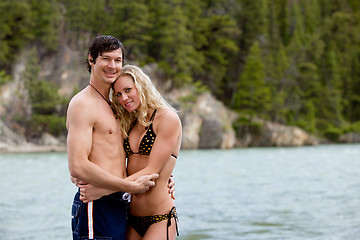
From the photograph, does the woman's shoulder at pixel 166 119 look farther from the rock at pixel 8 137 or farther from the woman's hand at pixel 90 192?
the rock at pixel 8 137

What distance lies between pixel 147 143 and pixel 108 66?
2.00 feet

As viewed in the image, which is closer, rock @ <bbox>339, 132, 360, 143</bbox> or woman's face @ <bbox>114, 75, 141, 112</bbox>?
woman's face @ <bbox>114, 75, 141, 112</bbox>

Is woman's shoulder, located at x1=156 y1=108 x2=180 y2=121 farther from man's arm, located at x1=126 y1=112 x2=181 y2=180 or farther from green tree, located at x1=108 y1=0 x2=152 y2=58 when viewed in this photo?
green tree, located at x1=108 y1=0 x2=152 y2=58

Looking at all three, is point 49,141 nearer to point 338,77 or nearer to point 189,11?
point 189,11

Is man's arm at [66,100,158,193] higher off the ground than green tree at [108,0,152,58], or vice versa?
green tree at [108,0,152,58]

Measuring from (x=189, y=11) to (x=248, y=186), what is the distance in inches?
1168

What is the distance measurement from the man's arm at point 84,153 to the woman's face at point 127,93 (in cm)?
26

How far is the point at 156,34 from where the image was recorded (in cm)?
4162

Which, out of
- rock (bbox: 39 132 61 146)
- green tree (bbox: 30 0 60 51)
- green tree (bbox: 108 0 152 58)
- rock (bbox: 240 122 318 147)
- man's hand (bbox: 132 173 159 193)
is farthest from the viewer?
rock (bbox: 240 122 318 147)

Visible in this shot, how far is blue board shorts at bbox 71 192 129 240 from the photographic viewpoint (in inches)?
137

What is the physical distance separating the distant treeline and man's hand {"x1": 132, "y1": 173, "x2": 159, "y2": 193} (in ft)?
111

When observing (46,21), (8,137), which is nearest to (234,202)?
(8,137)

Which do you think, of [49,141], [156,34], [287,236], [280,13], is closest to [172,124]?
[287,236]

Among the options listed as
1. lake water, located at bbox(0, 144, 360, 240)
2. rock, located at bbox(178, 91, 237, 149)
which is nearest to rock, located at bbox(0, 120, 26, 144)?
lake water, located at bbox(0, 144, 360, 240)
